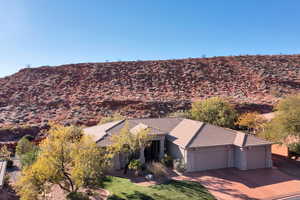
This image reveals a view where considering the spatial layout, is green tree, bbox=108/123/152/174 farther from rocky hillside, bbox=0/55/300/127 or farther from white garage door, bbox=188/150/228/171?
rocky hillside, bbox=0/55/300/127

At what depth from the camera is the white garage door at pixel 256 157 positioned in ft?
59.0

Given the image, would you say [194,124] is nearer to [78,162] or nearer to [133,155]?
[133,155]

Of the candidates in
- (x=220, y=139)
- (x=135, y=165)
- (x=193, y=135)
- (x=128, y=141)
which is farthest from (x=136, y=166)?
(x=220, y=139)

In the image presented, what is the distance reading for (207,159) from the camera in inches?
707

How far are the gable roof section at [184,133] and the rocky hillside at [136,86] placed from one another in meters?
16.9

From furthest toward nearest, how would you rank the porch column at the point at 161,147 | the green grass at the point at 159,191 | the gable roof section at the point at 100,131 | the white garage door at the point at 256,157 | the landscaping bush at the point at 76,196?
the porch column at the point at 161,147 < the gable roof section at the point at 100,131 < the white garage door at the point at 256,157 < the green grass at the point at 159,191 < the landscaping bush at the point at 76,196

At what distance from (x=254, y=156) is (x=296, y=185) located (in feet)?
11.6

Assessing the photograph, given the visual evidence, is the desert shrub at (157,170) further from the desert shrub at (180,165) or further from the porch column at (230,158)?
the porch column at (230,158)

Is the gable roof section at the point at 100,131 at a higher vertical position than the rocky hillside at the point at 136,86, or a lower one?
lower

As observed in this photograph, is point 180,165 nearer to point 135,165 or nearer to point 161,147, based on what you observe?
point 161,147

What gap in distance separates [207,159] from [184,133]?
329 cm

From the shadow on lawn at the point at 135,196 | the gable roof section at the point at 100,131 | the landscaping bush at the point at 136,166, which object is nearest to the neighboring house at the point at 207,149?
the gable roof section at the point at 100,131

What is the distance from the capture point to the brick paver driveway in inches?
540

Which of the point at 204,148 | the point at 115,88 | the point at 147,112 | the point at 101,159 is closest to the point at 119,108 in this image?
the point at 147,112
